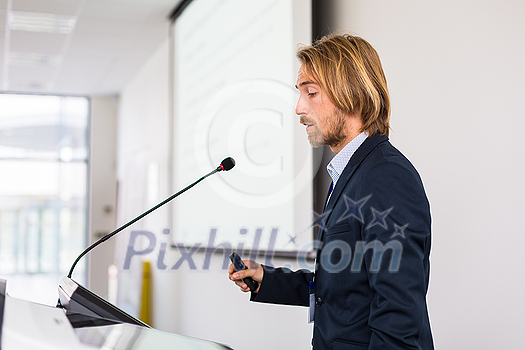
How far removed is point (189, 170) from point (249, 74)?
1176 millimetres

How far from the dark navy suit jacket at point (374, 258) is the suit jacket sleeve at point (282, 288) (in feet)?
0.57

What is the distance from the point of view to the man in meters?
1.01

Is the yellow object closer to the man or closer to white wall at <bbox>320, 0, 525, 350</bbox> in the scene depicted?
white wall at <bbox>320, 0, 525, 350</bbox>

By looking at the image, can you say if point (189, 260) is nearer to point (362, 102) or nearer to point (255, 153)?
point (255, 153)

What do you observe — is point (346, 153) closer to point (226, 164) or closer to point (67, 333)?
point (226, 164)

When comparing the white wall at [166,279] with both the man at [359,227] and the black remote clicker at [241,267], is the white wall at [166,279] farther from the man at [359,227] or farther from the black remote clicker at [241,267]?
the man at [359,227]

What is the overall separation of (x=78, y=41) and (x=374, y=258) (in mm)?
4569

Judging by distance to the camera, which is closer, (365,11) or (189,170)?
(365,11)

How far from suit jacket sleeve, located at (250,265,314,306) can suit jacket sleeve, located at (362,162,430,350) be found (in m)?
0.37

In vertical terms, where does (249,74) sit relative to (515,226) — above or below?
above

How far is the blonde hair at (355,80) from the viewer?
1252mm

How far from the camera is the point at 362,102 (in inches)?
49.3

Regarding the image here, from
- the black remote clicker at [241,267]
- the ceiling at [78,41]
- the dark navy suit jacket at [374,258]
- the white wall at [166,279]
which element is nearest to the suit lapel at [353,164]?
the dark navy suit jacket at [374,258]

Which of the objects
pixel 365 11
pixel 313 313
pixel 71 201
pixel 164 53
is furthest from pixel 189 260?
pixel 71 201
